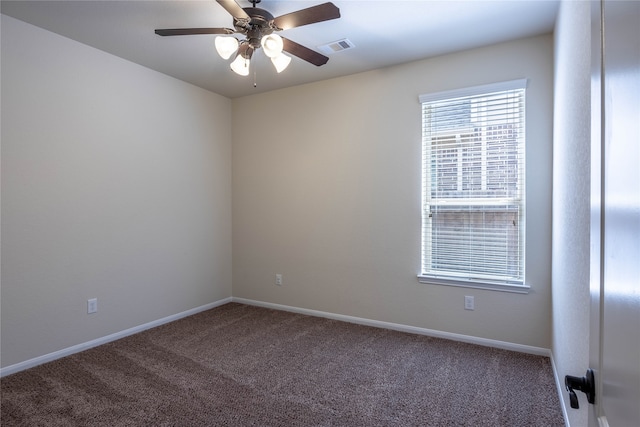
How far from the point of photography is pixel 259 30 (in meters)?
2.28

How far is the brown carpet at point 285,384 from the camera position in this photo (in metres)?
2.08

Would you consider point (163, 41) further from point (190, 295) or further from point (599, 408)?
point (599, 408)

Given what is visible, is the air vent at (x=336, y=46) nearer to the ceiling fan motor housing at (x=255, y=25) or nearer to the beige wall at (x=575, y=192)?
the ceiling fan motor housing at (x=255, y=25)

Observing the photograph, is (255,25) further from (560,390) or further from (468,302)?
(560,390)

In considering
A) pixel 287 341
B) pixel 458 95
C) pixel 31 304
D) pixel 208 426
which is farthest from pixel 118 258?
pixel 458 95

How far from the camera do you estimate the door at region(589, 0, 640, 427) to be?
49 centimetres

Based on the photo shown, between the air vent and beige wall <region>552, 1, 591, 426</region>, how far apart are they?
156cm

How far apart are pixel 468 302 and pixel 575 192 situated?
1.77m

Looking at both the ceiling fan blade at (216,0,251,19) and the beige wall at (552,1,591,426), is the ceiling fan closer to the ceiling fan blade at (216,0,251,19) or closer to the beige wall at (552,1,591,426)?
the ceiling fan blade at (216,0,251,19)

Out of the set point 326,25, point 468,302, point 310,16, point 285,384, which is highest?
point 326,25

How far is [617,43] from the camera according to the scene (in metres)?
0.56

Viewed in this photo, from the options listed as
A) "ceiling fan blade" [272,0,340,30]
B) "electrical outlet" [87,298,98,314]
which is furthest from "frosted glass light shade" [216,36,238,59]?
"electrical outlet" [87,298,98,314]

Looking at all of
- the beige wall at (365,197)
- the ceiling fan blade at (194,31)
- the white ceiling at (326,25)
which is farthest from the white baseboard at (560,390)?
the ceiling fan blade at (194,31)

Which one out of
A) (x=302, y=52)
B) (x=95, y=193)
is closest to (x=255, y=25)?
(x=302, y=52)
